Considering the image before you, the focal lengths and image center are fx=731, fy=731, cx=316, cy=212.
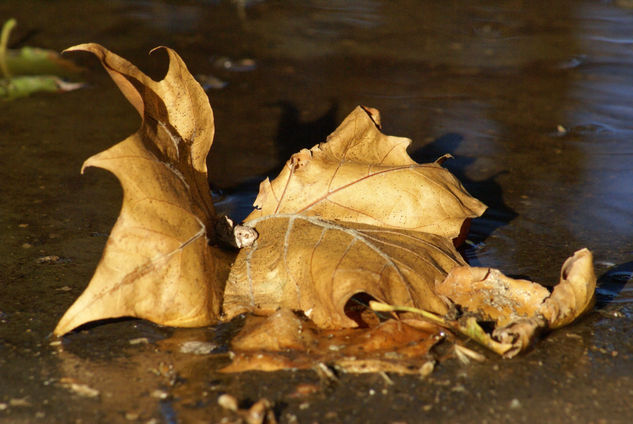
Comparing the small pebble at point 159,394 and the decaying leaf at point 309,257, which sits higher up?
the decaying leaf at point 309,257

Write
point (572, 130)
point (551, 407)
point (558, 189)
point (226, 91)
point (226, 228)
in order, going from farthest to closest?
point (226, 91)
point (572, 130)
point (558, 189)
point (226, 228)
point (551, 407)

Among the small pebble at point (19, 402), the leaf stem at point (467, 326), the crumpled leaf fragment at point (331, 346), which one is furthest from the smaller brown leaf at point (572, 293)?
the small pebble at point (19, 402)

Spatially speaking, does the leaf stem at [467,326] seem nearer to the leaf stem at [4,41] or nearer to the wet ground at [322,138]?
the wet ground at [322,138]

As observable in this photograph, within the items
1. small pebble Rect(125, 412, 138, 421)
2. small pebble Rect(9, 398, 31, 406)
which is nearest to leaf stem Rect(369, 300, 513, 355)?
small pebble Rect(125, 412, 138, 421)

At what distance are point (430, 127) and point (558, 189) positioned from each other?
0.77 meters

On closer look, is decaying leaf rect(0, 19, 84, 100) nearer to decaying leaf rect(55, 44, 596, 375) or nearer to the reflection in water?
decaying leaf rect(55, 44, 596, 375)

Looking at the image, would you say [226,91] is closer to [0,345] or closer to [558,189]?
[558,189]

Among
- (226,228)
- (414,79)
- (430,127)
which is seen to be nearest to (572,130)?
(430,127)

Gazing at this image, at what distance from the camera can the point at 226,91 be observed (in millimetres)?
3680

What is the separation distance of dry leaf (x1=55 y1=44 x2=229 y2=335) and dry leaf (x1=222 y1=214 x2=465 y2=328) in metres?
0.08

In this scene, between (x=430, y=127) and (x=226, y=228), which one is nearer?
(x=226, y=228)

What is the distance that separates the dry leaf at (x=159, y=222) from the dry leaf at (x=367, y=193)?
214 millimetres

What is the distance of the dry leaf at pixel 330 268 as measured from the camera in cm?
161

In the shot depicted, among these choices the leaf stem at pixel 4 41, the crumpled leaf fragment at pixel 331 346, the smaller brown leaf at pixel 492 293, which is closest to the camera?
the crumpled leaf fragment at pixel 331 346
